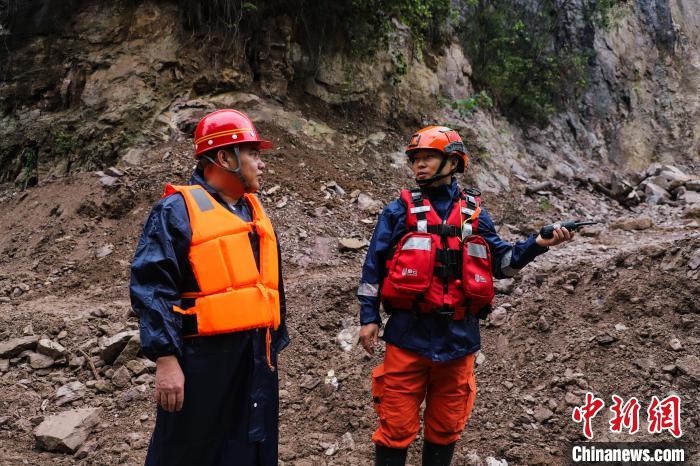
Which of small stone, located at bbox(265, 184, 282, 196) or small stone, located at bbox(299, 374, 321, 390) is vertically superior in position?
small stone, located at bbox(265, 184, 282, 196)

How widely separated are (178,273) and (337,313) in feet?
11.2

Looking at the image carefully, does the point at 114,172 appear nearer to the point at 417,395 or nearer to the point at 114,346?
the point at 114,346

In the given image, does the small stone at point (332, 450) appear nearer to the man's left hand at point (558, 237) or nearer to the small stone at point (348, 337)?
the small stone at point (348, 337)

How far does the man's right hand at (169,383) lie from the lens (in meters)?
2.07

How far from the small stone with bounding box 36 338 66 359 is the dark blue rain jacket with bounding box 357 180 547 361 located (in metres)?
3.38

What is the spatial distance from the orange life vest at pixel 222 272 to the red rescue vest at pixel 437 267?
2.30 ft

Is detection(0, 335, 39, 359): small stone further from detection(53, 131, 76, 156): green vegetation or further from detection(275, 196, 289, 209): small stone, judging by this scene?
detection(53, 131, 76, 156): green vegetation

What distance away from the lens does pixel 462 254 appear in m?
2.76

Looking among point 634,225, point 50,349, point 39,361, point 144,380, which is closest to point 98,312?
point 50,349

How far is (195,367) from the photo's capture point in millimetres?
2203

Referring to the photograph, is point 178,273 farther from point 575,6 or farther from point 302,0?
point 575,6

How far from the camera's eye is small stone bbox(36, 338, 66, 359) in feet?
16.0

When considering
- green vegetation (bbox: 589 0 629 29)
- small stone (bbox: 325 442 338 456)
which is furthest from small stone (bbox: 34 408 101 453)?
green vegetation (bbox: 589 0 629 29)

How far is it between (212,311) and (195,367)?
0.80 ft
